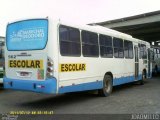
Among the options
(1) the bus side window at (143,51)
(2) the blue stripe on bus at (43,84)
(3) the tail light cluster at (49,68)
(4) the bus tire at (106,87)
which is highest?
(1) the bus side window at (143,51)

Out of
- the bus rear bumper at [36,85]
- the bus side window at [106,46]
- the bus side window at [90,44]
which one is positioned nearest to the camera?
the bus rear bumper at [36,85]

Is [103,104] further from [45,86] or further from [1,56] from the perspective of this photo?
[1,56]

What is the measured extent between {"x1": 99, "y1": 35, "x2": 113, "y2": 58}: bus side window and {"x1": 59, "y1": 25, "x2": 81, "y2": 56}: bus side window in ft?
6.33

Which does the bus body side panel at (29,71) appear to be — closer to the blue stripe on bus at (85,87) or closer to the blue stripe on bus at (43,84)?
the blue stripe on bus at (43,84)

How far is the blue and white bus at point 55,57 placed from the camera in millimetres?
9312

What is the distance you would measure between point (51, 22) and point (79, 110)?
9.63 ft

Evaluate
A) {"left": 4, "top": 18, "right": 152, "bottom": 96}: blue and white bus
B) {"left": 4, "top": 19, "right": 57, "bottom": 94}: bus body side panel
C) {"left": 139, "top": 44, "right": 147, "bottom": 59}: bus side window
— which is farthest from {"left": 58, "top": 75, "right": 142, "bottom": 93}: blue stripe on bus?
{"left": 139, "top": 44, "right": 147, "bottom": 59}: bus side window

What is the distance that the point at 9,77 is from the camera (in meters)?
10.4

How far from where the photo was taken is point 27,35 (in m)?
9.96

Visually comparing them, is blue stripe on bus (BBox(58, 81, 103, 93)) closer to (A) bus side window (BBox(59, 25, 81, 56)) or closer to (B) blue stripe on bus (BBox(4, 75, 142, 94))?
(B) blue stripe on bus (BBox(4, 75, 142, 94))

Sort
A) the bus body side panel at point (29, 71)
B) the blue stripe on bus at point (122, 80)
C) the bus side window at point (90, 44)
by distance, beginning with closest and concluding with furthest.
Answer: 1. the bus body side panel at point (29, 71)
2. the bus side window at point (90, 44)
3. the blue stripe on bus at point (122, 80)

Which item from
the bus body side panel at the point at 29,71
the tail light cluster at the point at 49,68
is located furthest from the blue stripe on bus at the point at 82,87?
the tail light cluster at the point at 49,68

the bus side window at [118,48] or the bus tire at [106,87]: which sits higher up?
the bus side window at [118,48]

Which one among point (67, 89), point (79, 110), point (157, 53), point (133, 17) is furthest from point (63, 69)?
point (157, 53)
